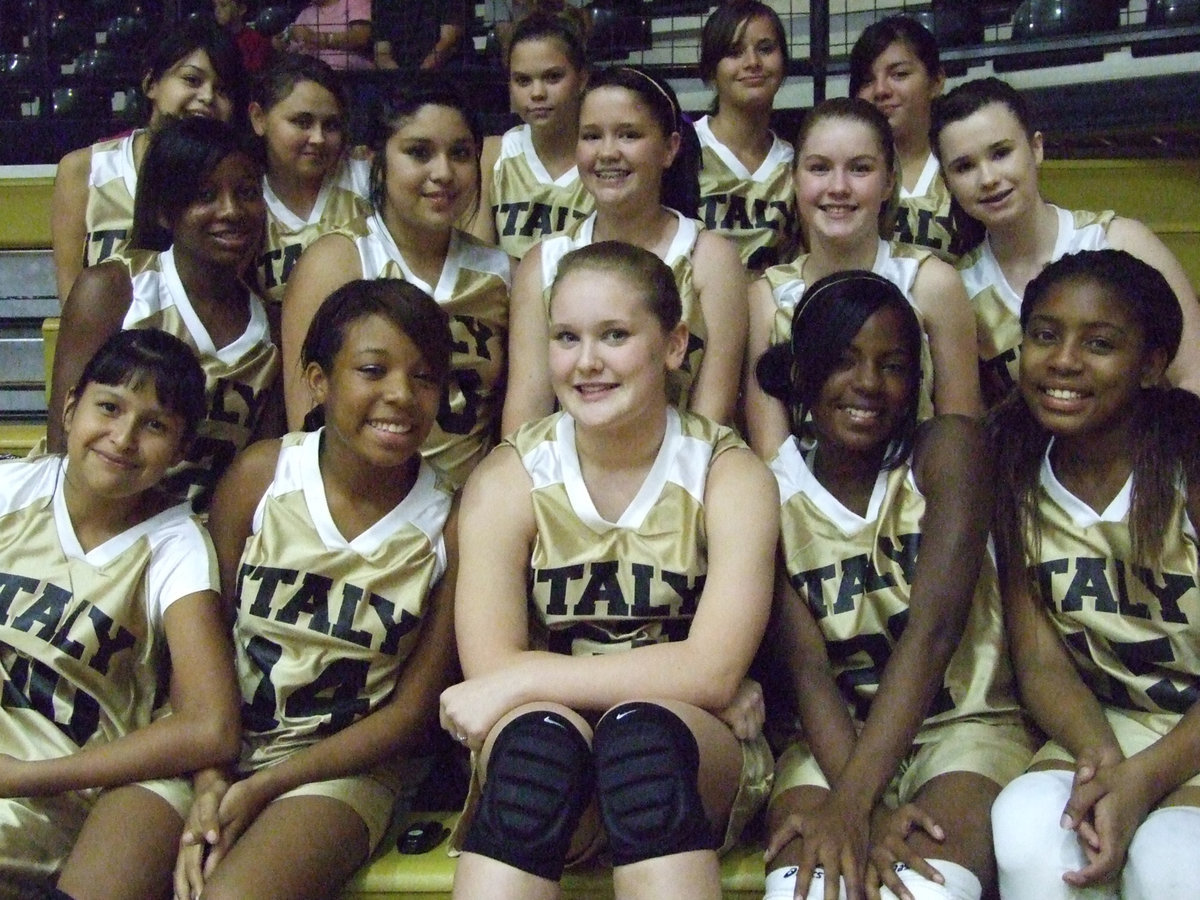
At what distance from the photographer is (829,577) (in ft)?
6.58

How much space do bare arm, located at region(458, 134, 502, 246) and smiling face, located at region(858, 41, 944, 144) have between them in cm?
91

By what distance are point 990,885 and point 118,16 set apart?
20.9ft

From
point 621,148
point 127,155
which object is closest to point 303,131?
point 127,155

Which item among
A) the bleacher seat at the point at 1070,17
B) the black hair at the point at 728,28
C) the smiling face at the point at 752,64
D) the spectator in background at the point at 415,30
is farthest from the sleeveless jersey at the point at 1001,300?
the spectator in background at the point at 415,30

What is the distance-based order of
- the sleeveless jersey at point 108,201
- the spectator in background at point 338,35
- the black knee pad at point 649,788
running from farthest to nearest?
1. the spectator in background at point 338,35
2. the sleeveless jersey at point 108,201
3. the black knee pad at point 649,788

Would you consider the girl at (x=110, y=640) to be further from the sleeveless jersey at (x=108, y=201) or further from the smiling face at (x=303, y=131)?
the sleeveless jersey at (x=108, y=201)

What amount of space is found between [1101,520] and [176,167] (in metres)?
1.80

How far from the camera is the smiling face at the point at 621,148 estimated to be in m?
2.47

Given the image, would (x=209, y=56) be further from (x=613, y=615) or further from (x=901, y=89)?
(x=613, y=615)

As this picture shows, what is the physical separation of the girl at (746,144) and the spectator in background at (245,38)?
1.62 metres

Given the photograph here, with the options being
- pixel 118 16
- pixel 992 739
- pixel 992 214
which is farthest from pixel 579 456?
pixel 118 16

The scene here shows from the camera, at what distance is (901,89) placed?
3.00m

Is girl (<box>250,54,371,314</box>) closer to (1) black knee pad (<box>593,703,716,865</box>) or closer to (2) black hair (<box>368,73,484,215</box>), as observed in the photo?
(2) black hair (<box>368,73,484,215</box>)

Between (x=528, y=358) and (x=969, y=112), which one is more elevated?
(x=969, y=112)
